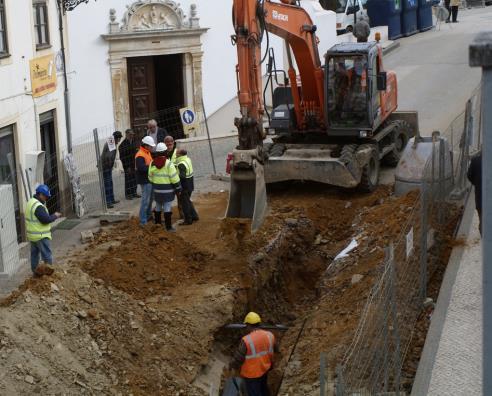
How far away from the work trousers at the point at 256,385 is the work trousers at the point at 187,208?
5688 millimetres

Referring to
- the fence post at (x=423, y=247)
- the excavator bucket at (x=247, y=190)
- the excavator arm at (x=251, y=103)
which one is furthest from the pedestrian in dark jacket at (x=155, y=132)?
the fence post at (x=423, y=247)

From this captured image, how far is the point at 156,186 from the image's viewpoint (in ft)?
49.8

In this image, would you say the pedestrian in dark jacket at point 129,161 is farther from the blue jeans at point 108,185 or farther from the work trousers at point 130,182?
the blue jeans at point 108,185

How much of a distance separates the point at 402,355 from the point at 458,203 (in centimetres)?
576

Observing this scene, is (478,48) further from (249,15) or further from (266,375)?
(249,15)

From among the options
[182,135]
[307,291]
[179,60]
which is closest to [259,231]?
[307,291]

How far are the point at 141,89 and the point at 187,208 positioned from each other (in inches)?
345

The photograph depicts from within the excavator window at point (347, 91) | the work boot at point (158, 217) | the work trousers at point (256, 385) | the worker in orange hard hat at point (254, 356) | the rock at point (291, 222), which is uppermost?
the excavator window at point (347, 91)

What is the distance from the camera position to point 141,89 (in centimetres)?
2419

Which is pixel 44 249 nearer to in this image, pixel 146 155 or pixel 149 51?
pixel 146 155

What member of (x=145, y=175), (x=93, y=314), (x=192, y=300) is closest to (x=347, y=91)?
(x=145, y=175)

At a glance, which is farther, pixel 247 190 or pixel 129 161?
pixel 129 161

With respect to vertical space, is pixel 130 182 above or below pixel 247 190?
below

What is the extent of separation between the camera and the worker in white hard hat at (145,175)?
1595cm
